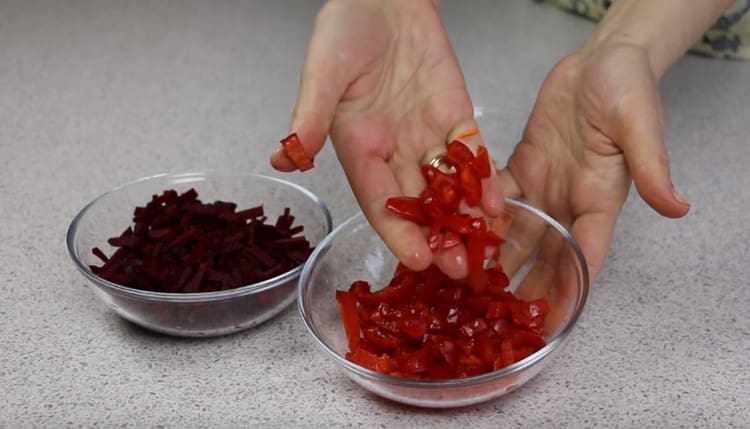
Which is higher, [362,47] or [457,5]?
[362,47]

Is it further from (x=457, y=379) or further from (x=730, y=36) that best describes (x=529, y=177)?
(x=730, y=36)

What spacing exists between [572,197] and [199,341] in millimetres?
589

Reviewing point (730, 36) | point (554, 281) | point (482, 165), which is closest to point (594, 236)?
point (554, 281)

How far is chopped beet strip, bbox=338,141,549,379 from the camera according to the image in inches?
41.6

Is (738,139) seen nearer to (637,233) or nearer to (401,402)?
(637,233)

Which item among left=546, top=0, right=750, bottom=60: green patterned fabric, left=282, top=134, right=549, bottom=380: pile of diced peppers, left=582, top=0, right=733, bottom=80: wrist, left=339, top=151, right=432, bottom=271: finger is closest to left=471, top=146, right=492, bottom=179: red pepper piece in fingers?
left=282, top=134, right=549, bottom=380: pile of diced peppers

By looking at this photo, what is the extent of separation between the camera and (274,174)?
5.48 feet

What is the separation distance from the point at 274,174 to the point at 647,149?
76 cm

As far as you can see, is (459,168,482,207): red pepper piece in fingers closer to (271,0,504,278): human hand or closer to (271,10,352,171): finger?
(271,0,504,278): human hand

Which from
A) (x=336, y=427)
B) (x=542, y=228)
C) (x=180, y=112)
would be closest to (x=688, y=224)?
(x=542, y=228)

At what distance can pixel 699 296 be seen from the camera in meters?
1.28

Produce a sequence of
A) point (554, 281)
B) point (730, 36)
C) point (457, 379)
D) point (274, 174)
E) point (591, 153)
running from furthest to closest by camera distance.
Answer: point (730, 36)
point (274, 174)
point (591, 153)
point (554, 281)
point (457, 379)

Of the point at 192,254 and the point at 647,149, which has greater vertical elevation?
the point at 647,149

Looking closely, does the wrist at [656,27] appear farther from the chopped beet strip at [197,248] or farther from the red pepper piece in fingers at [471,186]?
the chopped beet strip at [197,248]
